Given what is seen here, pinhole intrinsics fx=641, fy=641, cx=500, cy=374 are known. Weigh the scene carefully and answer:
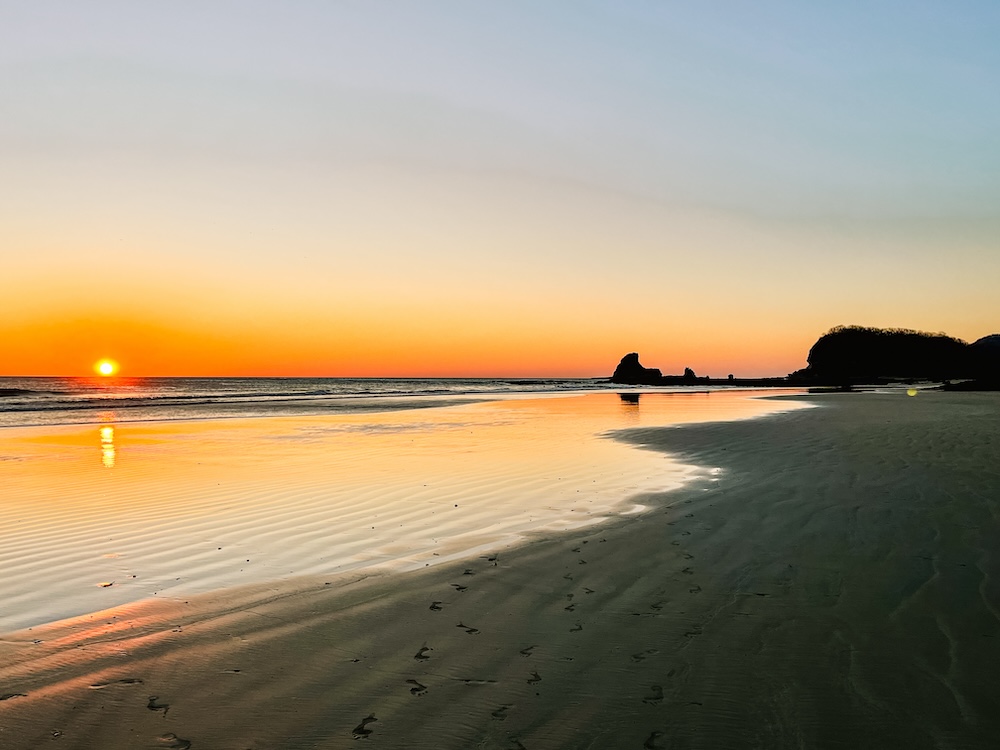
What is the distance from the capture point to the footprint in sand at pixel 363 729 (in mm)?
3352

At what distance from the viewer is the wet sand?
341 cm

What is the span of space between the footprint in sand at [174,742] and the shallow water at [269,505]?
2.61m

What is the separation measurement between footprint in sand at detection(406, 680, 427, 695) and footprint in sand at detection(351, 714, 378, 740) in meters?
0.32

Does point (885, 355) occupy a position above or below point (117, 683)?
above

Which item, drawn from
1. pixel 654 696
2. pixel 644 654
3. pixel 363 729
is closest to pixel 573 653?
pixel 644 654

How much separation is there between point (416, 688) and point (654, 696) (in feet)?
4.61

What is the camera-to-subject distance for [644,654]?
429 centimetres

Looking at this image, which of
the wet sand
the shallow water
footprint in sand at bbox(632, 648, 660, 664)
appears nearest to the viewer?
the wet sand

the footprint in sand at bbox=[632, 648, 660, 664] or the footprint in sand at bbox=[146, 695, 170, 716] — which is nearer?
the footprint in sand at bbox=[146, 695, 170, 716]

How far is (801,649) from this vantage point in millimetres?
4336

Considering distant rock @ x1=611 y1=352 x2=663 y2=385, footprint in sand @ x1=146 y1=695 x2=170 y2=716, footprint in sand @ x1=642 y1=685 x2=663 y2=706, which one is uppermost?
distant rock @ x1=611 y1=352 x2=663 y2=385

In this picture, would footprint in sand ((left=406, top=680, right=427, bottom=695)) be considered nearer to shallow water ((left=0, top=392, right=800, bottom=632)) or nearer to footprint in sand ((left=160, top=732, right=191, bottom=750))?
footprint in sand ((left=160, top=732, right=191, bottom=750))

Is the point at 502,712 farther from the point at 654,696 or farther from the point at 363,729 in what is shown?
the point at 654,696

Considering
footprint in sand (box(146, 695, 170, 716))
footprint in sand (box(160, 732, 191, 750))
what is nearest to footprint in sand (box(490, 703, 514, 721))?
footprint in sand (box(160, 732, 191, 750))
